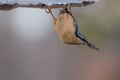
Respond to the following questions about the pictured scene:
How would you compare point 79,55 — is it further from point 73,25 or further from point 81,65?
point 73,25

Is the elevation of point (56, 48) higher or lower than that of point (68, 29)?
higher

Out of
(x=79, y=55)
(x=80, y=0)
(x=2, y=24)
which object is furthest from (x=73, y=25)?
(x=2, y=24)

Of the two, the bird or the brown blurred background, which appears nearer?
the bird

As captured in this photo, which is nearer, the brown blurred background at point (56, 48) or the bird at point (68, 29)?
the bird at point (68, 29)

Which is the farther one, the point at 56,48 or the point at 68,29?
the point at 56,48

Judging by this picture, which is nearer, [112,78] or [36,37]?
[112,78]

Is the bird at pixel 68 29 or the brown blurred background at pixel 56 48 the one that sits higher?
the brown blurred background at pixel 56 48

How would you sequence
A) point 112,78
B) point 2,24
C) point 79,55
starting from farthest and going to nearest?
point 2,24 → point 79,55 → point 112,78

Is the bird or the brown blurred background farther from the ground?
the brown blurred background
